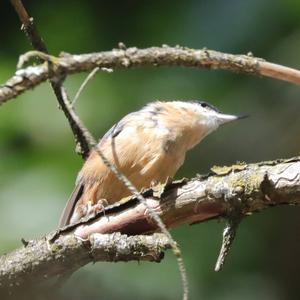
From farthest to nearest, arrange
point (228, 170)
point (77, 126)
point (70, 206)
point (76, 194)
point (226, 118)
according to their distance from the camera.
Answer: point (226, 118), point (76, 194), point (70, 206), point (228, 170), point (77, 126)

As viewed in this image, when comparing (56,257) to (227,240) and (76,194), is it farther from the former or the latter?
(76,194)

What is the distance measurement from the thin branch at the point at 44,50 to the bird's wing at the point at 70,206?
0.20 metres

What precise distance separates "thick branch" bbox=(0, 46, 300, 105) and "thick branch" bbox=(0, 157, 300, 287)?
0.98 ft

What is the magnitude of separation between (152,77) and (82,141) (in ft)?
1.57

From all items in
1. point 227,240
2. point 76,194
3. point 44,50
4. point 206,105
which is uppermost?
point 206,105

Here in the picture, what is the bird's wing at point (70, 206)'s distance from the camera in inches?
132

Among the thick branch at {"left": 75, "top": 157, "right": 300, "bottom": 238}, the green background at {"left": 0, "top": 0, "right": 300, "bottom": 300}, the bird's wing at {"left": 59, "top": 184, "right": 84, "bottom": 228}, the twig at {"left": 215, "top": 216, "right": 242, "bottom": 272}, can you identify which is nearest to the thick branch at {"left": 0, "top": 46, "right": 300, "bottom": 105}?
the thick branch at {"left": 75, "top": 157, "right": 300, "bottom": 238}

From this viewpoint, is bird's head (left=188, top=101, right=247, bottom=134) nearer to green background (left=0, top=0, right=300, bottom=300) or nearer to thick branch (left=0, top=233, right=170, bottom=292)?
green background (left=0, top=0, right=300, bottom=300)

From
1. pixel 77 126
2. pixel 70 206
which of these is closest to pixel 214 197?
pixel 77 126

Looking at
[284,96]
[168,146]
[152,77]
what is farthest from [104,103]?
[284,96]

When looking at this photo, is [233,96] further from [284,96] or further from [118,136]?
[118,136]

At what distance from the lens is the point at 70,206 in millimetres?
3469

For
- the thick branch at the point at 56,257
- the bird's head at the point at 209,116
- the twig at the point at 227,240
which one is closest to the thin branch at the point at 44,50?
the thick branch at the point at 56,257

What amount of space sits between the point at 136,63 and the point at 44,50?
1.58ft
